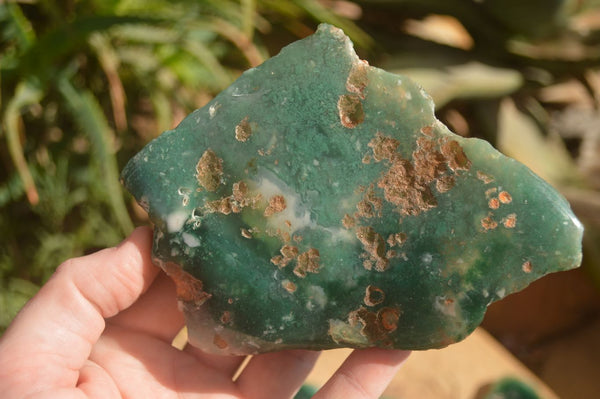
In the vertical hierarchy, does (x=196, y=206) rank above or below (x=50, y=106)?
above

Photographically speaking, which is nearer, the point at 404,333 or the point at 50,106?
the point at 404,333

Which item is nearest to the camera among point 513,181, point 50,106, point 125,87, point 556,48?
point 513,181

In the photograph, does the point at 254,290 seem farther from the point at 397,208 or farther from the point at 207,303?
the point at 397,208

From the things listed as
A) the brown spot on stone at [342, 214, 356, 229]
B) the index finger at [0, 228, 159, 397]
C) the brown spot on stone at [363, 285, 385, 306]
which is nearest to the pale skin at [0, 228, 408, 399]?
the index finger at [0, 228, 159, 397]

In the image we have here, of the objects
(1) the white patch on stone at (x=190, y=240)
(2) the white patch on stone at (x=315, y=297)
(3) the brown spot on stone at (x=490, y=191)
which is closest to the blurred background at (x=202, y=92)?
(1) the white patch on stone at (x=190, y=240)

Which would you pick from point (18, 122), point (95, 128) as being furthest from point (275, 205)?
point (18, 122)

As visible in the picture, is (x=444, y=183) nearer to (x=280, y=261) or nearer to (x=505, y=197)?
(x=505, y=197)

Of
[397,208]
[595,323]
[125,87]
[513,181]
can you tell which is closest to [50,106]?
[125,87]
